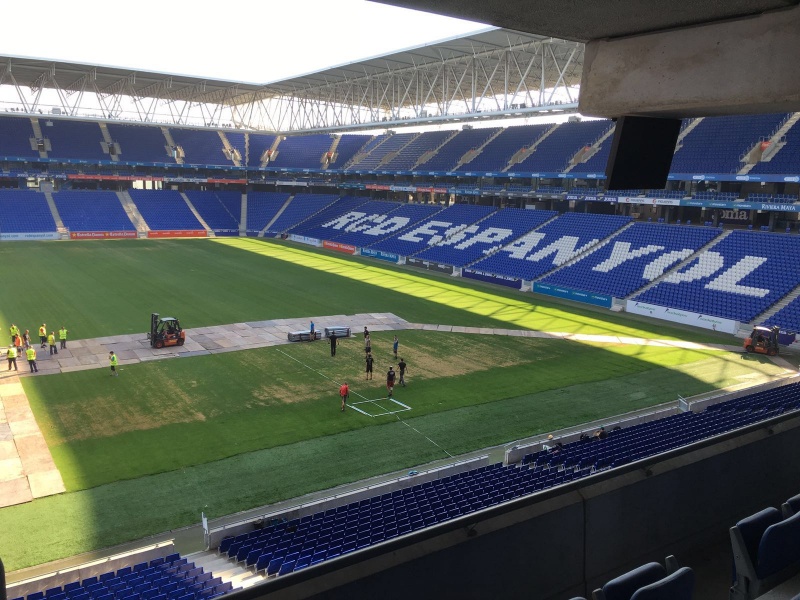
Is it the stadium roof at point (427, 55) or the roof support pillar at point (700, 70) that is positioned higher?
the stadium roof at point (427, 55)

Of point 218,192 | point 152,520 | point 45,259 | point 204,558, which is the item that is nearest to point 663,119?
point 204,558

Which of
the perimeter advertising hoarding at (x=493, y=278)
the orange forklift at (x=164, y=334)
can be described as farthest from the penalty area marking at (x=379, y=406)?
the perimeter advertising hoarding at (x=493, y=278)

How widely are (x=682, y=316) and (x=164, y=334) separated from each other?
27.7 metres

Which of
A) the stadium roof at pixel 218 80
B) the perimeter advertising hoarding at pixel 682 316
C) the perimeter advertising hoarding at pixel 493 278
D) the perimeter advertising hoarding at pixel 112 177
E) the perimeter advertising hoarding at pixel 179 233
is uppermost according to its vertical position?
the stadium roof at pixel 218 80

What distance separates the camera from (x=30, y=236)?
207 feet

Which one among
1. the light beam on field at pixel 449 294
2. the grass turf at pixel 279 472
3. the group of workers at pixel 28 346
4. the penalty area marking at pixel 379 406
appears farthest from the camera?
the light beam on field at pixel 449 294

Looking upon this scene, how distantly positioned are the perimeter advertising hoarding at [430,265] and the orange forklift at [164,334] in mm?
27594

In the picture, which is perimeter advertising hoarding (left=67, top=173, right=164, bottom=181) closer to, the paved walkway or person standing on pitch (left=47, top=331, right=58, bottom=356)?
the paved walkway

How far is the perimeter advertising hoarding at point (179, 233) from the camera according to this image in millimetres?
69562

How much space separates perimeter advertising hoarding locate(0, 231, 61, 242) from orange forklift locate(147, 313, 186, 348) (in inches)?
1711

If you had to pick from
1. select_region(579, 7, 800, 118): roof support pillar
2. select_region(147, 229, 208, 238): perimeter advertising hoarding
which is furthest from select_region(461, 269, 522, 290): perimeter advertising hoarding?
select_region(579, 7, 800, 118): roof support pillar

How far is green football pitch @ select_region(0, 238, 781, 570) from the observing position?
1522 cm

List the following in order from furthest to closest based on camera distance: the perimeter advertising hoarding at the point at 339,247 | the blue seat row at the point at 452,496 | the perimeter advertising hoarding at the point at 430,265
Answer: the perimeter advertising hoarding at the point at 339,247 < the perimeter advertising hoarding at the point at 430,265 < the blue seat row at the point at 452,496

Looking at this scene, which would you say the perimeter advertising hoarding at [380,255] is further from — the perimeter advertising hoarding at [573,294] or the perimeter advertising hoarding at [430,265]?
the perimeter advertising hoarding at [573,294]
